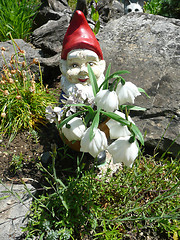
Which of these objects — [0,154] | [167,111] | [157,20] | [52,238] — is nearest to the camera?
[52,238]

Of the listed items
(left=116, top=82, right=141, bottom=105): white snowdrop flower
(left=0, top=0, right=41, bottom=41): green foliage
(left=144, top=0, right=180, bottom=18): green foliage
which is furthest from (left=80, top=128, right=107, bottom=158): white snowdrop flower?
(left=144, top=0, right=180, bottom=18): green foliage

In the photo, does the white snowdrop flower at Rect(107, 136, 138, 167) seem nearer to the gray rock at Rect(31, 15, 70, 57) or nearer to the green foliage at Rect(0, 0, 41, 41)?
the gray rock at Rect(31, 15, 70, 57)

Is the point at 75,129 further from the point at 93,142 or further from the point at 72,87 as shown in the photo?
the point at 72,87

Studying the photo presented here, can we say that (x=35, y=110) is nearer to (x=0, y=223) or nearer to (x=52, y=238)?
(x=0, y=223)

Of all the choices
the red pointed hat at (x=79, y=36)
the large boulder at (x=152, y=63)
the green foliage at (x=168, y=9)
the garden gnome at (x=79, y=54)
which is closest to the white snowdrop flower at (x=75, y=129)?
the garden gnome at (x=79, y=54)

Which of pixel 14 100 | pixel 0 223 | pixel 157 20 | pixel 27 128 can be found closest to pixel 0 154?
pixel 27 128

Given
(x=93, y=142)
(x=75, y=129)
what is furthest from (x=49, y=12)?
(x=93, y=142)
